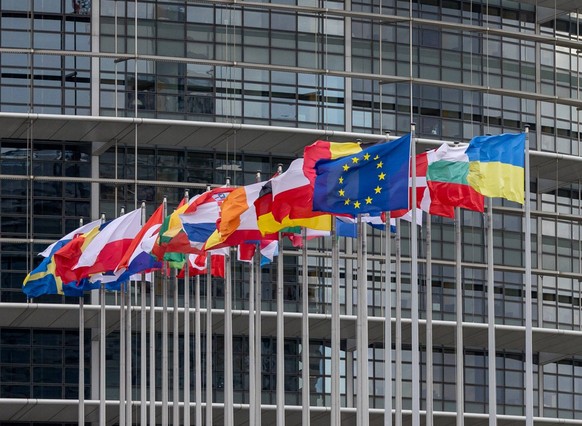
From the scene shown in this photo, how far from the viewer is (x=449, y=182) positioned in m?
39.1

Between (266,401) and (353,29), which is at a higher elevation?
(353,29)

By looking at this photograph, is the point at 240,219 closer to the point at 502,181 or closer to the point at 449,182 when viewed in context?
the point at 449,182

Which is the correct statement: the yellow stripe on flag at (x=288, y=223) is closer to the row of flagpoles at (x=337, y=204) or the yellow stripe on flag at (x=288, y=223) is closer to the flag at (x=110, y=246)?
the row of flagpoles at (x=337, y=204)

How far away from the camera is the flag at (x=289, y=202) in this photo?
38.8 metres

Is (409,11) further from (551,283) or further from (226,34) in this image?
(551,283)

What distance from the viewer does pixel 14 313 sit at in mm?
60406

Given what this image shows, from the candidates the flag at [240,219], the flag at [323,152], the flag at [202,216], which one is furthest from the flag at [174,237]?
the flag at [323,152]

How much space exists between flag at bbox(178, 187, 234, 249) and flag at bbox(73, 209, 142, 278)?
412cm

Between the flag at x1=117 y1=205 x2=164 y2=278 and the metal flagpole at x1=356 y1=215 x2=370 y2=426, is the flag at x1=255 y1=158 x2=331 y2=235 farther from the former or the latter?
the flag at x1=117 y1=205 x2=164 y2=278

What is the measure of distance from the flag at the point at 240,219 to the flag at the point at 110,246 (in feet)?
21.3

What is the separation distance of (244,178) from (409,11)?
30.2 ft

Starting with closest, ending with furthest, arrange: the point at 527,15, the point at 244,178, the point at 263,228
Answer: the point at 263,228, the point at 244,178, the point at 527,15

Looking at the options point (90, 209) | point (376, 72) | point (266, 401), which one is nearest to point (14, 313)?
point (90, 209)

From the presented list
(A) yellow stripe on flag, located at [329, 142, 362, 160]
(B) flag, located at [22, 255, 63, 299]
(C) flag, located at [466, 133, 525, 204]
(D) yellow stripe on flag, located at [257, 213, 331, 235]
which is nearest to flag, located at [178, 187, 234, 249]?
(D) yellow stripe on flag, located at [257, 213, 331, 235]
